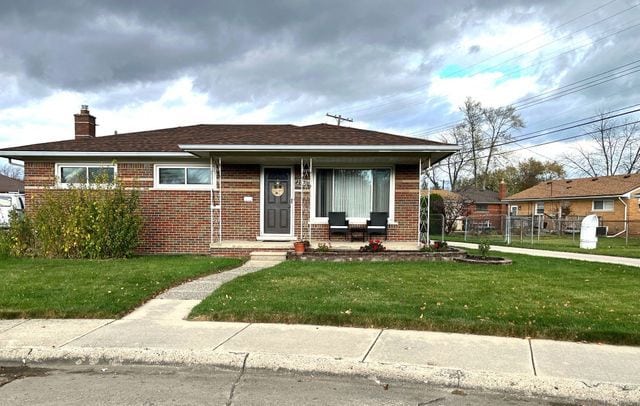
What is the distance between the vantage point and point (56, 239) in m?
11.4

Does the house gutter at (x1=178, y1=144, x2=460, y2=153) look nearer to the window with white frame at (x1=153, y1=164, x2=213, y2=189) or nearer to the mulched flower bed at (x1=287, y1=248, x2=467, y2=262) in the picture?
the window with white frame at (x1=153, y1=164, x2=213, y2=189)

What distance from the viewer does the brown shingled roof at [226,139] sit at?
12508 millimetres

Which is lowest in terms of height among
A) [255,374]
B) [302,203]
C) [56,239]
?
[255,374]

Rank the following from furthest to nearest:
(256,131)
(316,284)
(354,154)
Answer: (256,131) < (354,154) < (316,284)

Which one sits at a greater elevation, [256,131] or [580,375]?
[256,131]

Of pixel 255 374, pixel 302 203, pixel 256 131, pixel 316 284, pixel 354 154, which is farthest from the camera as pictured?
pixel 256 131

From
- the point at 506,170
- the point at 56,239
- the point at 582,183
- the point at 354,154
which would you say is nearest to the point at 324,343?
the point at 354,154

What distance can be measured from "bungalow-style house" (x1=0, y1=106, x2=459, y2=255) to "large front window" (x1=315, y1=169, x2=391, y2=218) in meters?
0.03

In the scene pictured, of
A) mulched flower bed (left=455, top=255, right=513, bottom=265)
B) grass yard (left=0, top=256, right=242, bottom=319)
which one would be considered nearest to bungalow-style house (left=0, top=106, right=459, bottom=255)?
mulched flower bed (left=455, top=255, right=513, bottom=265)

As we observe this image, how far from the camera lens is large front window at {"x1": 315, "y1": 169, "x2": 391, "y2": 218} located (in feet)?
Result: 45.0

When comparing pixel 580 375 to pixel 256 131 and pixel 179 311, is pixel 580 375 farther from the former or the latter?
pixel 256 131

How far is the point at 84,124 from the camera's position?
16266 millimetres

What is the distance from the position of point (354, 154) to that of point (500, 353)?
8.23 metres

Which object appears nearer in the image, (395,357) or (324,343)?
(395,357)
